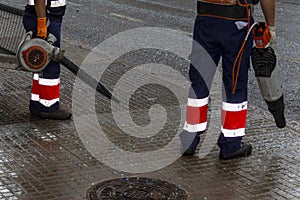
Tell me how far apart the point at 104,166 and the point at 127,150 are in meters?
0.45

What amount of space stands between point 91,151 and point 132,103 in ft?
5.21

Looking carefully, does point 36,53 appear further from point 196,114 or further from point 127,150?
point 196,114

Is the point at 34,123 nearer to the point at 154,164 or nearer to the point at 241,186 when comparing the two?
the point at 154,164

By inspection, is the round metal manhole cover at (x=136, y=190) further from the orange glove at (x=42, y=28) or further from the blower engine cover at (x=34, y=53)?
the orange glove at (x=42, y=28)

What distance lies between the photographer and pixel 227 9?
5.67 meters

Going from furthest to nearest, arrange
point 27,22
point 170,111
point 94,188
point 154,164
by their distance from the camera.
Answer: point 170,111 → point 27,22 → point 154,164 → point 94,188

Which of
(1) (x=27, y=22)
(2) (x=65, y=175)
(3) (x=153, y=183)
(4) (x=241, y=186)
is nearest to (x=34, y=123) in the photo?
(1) (x=27, y=22)

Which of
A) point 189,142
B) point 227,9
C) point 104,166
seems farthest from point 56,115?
point 227,9

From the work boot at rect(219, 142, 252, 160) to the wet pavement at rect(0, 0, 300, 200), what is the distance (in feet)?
0.18

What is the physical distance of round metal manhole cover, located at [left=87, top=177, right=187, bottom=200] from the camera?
5.06 meters

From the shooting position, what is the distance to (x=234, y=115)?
596 cm

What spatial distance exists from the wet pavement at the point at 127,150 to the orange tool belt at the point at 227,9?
126 centimetres

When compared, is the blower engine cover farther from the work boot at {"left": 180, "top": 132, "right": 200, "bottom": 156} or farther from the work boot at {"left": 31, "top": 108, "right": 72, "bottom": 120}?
the work boot at {"left": 180, "top": 132, "right": 200, "bottom": 156}

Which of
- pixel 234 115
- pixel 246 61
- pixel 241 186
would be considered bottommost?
pixel 241 186
